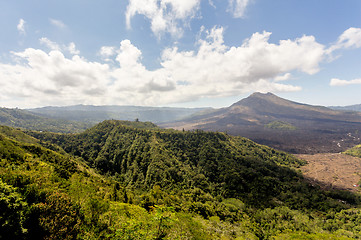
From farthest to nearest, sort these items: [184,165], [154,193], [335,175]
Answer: [335,175] < [184,165] < [154,193]

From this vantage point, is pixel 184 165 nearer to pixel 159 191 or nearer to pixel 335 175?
pixel 159 191

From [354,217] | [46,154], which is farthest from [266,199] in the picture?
[46,154]

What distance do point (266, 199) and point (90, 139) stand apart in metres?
185

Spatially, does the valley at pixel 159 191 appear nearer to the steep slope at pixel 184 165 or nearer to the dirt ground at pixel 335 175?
the steep slope at pixel 184 165

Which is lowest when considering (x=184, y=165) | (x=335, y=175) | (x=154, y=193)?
(x=335, y=175)

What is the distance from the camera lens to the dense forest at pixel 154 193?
1906 cm

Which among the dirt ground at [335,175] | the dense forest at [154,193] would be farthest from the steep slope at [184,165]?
the dirt ground at [335,175]

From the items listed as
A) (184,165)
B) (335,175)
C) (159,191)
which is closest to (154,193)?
(159,191)

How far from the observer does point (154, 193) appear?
3088 inches

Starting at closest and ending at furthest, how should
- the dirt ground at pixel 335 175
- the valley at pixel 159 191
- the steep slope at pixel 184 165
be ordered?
the valley at pixel 159 191
the steep slope at pixel 184 165
the dirt ground at pixel 335 175

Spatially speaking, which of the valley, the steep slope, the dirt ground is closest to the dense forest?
the valley

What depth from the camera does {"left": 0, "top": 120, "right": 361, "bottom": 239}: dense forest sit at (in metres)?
19.1

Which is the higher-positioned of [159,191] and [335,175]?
[159,191]

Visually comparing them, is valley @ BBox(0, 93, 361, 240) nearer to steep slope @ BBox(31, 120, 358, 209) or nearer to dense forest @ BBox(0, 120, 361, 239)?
dense forest @ BBox(0, 120, 361, 239)
